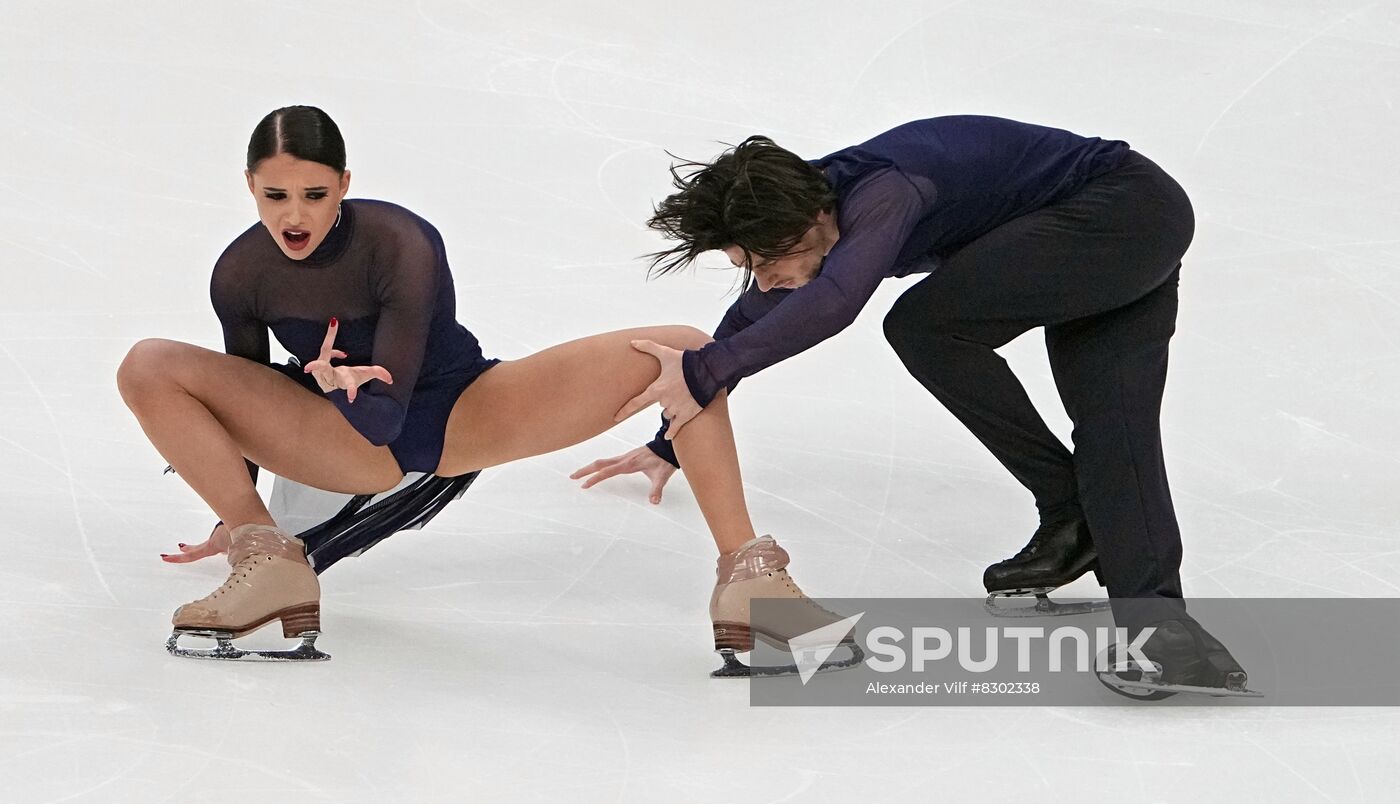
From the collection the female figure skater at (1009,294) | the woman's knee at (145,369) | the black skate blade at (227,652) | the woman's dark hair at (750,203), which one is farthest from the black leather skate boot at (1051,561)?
the woman's knee at (145,369)

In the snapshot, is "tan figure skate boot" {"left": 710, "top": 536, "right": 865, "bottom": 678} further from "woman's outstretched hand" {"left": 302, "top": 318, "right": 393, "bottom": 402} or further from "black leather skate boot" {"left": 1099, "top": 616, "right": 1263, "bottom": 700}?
"woman's outstretched hand" {"left": 302, "top": 318, "right": 393, "bottom": 402}

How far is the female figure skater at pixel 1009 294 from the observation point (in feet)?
9.73

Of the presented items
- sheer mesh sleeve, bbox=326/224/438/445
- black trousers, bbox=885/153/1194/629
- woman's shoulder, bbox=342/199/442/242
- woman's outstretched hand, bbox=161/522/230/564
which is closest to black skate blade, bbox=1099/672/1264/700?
black trousers, bbox=885/153/1194/629

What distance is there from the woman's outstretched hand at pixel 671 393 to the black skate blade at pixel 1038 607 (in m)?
0.81

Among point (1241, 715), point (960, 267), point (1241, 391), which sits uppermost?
point (1241, 391)

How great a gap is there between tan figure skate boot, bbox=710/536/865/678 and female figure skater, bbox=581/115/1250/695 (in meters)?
0.29

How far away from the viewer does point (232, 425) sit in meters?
3.15

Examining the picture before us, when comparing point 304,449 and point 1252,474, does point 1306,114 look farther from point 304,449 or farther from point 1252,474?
point 304,449

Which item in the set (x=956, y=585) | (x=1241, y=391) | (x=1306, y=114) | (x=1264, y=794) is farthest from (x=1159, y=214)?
(x=1306, y=114)

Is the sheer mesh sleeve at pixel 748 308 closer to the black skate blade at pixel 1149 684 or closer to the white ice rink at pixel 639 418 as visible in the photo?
the white ice rink at pixel 639 418

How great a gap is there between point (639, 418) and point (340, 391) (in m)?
1.81

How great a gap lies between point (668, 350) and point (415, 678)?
757mm

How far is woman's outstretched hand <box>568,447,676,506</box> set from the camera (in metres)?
3.97

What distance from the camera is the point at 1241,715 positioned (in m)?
2.80
